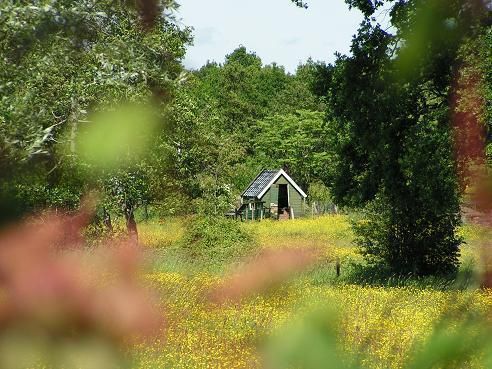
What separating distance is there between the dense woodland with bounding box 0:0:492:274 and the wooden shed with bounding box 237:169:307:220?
2.92m

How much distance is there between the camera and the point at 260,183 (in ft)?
120

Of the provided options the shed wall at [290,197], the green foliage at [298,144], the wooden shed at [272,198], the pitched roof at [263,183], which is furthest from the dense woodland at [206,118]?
the pitched roof at [263,183]

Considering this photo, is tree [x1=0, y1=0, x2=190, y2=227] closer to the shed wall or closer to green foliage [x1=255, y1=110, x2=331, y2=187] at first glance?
the shed wall

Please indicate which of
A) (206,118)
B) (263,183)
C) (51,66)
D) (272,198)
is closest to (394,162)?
(206,118)

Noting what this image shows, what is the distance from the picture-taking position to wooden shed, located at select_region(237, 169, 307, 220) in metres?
35.3

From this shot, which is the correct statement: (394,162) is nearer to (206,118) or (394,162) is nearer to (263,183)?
(206,118)

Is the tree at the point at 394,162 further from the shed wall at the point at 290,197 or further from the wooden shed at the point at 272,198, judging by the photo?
the shed wall at the point at 290,197

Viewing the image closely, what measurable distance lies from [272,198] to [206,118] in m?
19.1

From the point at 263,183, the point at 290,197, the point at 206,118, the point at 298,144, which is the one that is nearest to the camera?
the point at 206,118

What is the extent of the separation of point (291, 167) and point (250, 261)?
140 ft

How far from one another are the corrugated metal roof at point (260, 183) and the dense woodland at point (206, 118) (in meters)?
3.04

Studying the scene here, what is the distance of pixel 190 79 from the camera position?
101 centimetres

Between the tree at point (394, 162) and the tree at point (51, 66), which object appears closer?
the tree at point (51, 66)

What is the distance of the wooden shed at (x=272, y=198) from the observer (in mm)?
35344
